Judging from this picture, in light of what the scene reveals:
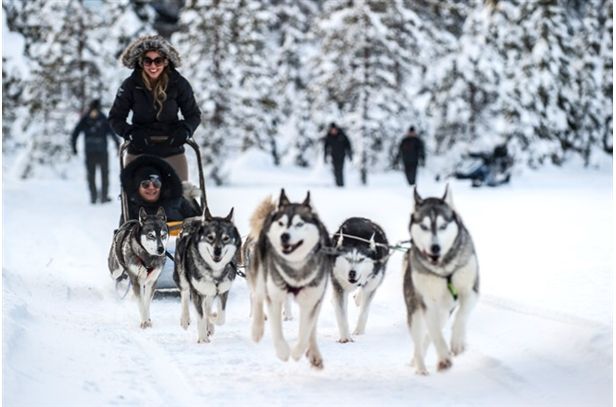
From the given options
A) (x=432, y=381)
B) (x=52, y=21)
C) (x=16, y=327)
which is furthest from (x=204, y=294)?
(x=52, y=21)

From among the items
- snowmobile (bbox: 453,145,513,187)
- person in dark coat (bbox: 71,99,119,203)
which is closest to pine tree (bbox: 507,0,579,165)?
snowmobile (bbox: 453,145,513,187)

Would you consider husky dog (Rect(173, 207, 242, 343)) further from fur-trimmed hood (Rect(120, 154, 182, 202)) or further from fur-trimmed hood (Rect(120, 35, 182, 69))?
fur-trimmed hood (Rect(120, 35, 182, 69))

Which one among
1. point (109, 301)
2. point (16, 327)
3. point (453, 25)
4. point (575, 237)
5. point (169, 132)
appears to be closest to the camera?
point (16, 327)

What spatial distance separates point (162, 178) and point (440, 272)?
307 cm

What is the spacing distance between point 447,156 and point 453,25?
23.8ft

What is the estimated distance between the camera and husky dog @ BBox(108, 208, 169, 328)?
5.84 metres

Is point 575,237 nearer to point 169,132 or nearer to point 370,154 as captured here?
point 169,132

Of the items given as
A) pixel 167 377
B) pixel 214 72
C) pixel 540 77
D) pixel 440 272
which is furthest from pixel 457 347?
pixel 540 77

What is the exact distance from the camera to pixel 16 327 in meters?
5.29

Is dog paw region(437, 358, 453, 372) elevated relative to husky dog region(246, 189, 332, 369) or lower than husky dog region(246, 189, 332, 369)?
lower

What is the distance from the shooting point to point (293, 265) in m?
4.34

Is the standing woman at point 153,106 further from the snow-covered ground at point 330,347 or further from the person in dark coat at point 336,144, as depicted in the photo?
the person in dark coat at point 336,144

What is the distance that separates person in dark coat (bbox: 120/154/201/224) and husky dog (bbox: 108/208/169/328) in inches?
13.3

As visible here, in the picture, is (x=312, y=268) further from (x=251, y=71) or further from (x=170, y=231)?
(x=251, y=71)
